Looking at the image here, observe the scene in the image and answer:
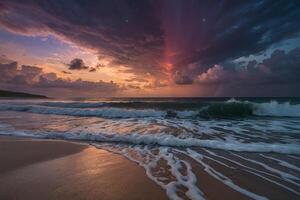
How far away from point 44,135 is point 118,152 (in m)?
3.56

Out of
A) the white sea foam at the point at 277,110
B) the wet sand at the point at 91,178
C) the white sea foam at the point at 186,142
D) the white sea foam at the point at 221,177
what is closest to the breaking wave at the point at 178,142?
the white sea foam at the point at 186,142

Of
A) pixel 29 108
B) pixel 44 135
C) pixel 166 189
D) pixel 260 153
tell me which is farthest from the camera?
pixel 29 108

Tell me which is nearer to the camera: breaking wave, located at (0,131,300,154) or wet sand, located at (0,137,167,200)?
wet sand, located at (0,137,167,200)

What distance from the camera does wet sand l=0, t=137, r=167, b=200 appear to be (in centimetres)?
298

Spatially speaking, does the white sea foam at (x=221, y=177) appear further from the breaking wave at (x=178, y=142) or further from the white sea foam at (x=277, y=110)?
the white sea foam at (x=277, y=110)

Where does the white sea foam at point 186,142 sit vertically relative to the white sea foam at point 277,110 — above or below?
below

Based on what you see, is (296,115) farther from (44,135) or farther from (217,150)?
(44,135)

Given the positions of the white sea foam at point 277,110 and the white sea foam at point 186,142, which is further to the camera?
the white sea foam at point 277,110

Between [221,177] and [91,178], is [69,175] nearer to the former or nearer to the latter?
[91,178]

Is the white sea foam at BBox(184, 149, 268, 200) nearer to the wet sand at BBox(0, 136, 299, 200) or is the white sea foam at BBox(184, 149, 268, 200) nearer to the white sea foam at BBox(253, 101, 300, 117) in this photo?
the wet sand at BBox(0, 136, 299, 200)

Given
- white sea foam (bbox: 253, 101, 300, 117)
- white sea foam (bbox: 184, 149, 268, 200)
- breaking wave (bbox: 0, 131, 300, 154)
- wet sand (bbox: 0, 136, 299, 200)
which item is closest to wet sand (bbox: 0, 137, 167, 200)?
wet sand (bbox: 0, 136, 299, 200)

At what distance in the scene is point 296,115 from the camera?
1658 centimetres

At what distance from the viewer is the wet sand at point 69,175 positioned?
9.78ft

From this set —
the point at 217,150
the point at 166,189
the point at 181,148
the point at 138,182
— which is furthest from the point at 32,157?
the point at 217,150
